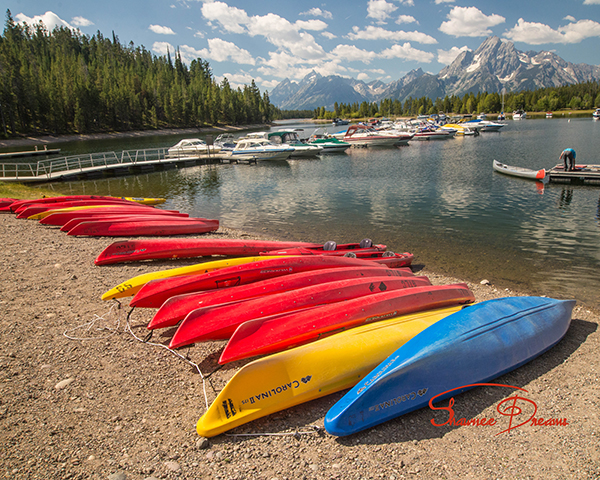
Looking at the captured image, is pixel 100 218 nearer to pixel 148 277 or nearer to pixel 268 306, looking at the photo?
pixel 148 277

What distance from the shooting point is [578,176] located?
2133 centimetres

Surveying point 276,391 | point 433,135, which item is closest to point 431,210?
point 276,391

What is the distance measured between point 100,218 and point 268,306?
8353 millimetres

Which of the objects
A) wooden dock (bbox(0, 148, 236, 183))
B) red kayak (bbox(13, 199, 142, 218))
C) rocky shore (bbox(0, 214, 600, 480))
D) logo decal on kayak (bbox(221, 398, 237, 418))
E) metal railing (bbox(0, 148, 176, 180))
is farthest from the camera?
metal railing (bbox(0, 148, 176, 180))

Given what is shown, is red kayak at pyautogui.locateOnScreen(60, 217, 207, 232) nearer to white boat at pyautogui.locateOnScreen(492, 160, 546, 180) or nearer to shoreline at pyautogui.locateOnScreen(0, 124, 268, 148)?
white boat at pyautogui.locateOnScreen(492, 160, 546, 180)

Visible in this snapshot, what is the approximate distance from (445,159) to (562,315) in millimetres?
32415

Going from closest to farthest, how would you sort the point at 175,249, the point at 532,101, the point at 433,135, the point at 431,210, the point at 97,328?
the point at 97,328 → the point at 175,249 → the point at 431,210 → the point at 433,135 → the point at 532,101

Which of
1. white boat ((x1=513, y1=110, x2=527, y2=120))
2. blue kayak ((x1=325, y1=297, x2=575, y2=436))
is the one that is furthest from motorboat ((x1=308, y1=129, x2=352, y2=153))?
white boat ((x1=513, y1=110, x2=527, y2=120))

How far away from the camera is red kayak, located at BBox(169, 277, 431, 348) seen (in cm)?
426

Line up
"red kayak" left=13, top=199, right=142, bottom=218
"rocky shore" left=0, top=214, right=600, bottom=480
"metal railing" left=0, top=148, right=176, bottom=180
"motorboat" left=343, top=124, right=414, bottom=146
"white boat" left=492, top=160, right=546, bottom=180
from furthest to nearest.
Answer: "motorboat" left=343, top=124, right=414, bottom=146
"metal railing" left=0, top=148, right=176, bottom=180
"white boat" left=492, top=160, right=546, bottom=180
"red kayak" left=13, top=199, right=142, bottom=218
"rocky shore" left=0, top=214, right=600, bottom=480

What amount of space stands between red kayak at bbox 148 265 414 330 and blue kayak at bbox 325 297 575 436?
2.10 meters

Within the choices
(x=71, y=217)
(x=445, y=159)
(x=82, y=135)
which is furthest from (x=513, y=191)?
(x=82, y=135)

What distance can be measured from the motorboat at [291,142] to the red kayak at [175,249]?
31.3 metres

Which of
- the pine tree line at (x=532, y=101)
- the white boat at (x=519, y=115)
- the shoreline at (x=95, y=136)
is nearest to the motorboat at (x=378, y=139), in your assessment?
the shoreline at (x=95, y=136)
